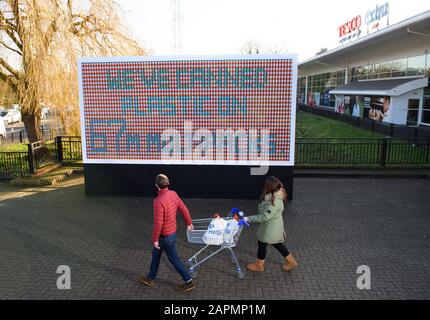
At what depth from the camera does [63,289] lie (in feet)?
17.8

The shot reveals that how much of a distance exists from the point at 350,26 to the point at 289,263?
35.0 m

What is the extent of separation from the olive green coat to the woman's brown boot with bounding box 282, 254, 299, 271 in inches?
16.7

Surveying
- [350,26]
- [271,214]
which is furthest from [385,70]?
[271,214]

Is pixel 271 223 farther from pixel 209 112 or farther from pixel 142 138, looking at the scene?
pixel 142 138

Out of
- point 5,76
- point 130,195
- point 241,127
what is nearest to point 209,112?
point 241,127

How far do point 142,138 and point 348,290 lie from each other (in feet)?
21.6

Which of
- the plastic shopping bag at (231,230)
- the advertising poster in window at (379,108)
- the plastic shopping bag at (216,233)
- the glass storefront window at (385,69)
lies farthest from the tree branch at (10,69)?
the glass storefront window at (385,69)

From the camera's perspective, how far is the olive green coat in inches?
215

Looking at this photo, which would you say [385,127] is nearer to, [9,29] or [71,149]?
[71,149]

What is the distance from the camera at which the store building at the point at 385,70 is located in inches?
821

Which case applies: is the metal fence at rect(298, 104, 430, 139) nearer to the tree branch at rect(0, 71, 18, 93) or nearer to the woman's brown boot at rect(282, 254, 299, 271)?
the woman's brown boot at rect(282, 254, 299, 271)

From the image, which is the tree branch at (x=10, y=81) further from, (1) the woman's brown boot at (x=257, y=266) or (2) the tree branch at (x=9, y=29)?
(1) the woman's brown boot at (x=257, y=266)

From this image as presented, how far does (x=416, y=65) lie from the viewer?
22266 millimetres
